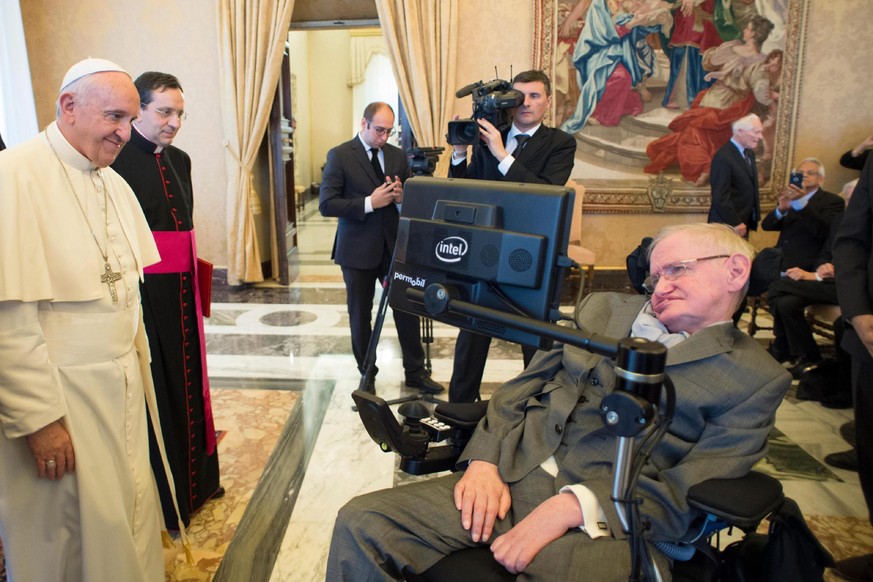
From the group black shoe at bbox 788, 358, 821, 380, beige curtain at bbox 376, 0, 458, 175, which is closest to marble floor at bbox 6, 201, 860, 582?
black shoe at bbox 788, 358, 821, 380

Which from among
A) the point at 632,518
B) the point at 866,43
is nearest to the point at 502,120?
the point at 632,518

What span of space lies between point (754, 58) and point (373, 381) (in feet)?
15.6

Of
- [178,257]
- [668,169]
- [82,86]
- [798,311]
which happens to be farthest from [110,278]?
[668,169]

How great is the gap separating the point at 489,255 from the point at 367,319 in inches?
101

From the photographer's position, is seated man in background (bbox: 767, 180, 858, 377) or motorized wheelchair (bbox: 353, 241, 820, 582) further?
seated man in background (bbox: 767, 180, 858, 377)

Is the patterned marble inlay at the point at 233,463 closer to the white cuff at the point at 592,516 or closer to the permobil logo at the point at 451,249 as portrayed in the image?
the white cuff at the point at 592,516

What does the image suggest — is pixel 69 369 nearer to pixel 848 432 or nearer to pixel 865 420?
pixel 865 420

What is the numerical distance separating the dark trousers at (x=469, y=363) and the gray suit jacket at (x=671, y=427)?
115cm

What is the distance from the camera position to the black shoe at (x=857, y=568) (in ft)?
6.90

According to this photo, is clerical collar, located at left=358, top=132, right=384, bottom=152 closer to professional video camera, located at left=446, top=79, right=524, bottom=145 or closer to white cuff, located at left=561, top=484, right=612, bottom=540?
professional video camera, located at left=446, top=79, right=524, bottom=145

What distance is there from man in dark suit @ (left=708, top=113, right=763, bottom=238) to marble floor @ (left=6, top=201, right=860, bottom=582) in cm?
105

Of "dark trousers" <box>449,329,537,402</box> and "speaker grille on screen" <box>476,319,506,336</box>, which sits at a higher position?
"speaker grille on screen" <box>476,319,506,336</box>

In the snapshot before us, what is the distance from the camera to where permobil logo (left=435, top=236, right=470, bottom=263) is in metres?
1.13

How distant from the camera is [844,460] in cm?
293
